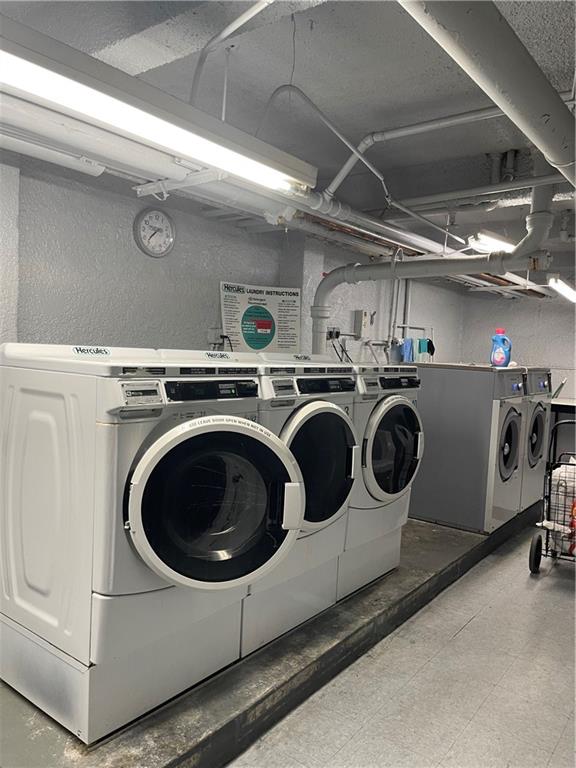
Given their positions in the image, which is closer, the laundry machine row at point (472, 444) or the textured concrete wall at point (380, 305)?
the laundry machine row at point (472, 444)

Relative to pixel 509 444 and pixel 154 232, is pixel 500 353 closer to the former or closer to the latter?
pixel 509 444

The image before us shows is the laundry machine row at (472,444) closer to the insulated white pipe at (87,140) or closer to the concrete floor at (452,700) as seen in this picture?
the concrete floor at (452,700)

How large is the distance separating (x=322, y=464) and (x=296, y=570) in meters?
0.51

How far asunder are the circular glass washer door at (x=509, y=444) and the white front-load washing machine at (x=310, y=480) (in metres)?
1.98

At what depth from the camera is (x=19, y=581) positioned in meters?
2.13

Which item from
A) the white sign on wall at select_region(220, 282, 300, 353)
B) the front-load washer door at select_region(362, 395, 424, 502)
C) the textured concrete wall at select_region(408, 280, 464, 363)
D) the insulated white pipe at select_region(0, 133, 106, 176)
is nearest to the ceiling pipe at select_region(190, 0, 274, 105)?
the insulated white pipe at select_region(0, 133, 106, 176)

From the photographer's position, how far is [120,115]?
1.86m

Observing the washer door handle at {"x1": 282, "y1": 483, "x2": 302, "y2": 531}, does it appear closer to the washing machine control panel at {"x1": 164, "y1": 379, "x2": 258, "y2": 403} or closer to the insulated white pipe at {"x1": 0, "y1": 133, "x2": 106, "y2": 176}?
the washing machine control panel at {"x1": 164, "y1": 379, "x2": 258, "y2": 403}

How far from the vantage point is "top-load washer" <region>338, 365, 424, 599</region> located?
296 cm

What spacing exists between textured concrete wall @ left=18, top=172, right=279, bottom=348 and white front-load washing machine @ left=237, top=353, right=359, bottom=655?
1.66m

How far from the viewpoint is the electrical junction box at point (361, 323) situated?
→ 586 cm

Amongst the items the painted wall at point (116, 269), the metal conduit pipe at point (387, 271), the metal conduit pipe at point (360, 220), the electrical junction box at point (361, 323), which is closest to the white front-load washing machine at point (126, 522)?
the painted wall at point (116, 269)

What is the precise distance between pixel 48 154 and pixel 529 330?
7.05 metres

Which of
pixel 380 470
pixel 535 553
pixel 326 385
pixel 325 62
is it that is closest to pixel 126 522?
pixel 326 385
